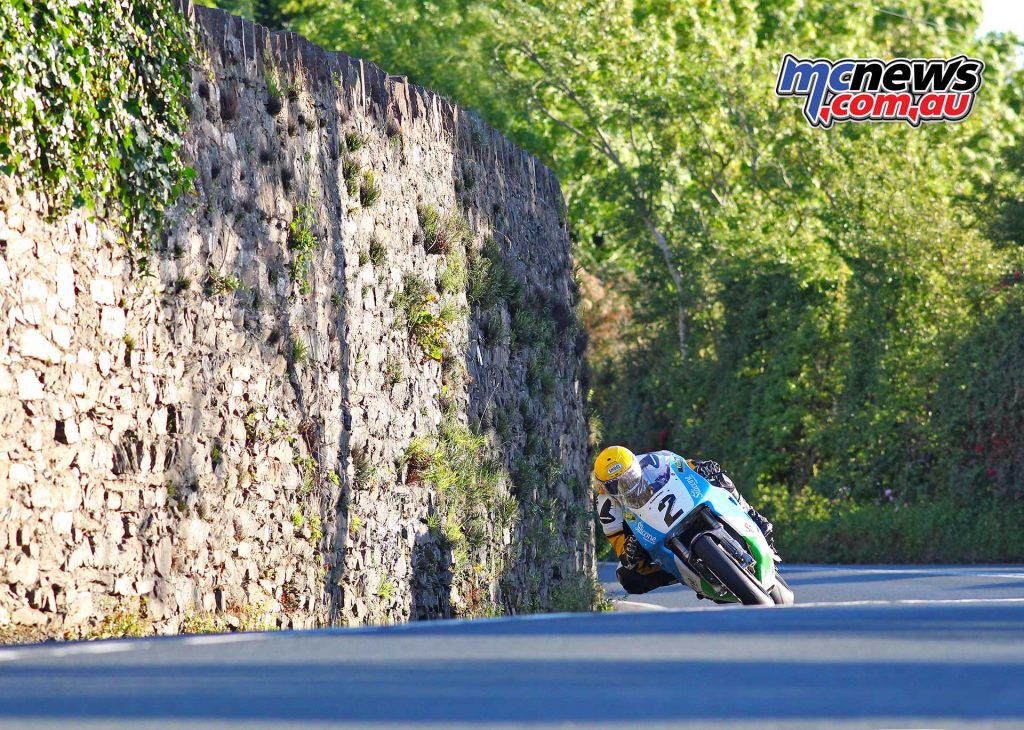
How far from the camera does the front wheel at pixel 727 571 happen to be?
38.6 ft

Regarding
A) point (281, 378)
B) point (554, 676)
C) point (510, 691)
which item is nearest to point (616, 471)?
point (281, 378)

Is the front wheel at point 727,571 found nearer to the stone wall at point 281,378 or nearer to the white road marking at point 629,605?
the stone wall at point 281,378

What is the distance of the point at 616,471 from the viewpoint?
40.2 ft

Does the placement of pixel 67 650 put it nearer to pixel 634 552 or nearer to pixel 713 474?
pixel 634 552

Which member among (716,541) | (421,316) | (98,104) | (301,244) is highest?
(98,104)

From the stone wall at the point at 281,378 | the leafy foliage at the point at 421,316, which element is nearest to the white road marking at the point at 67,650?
the stone wall at the point at 281,378

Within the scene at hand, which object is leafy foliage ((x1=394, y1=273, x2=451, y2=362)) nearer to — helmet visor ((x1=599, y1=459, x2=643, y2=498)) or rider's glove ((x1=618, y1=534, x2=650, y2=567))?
helmet visor ((x1=599, y1=459, x2=643, y2=498))

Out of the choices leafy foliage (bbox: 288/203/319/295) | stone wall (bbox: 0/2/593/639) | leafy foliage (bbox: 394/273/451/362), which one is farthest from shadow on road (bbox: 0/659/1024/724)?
leafy foliage (bbox: 394/273/451/362)

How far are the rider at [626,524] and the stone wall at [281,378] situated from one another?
1196mm

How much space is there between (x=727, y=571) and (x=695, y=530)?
0.49 m

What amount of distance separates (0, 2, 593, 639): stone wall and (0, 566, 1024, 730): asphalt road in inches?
72.1

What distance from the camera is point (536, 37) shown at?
108 feet

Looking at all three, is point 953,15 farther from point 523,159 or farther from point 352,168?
point 352,168

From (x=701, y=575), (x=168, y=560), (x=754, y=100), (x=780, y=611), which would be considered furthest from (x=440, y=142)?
(x=754, y=100)
